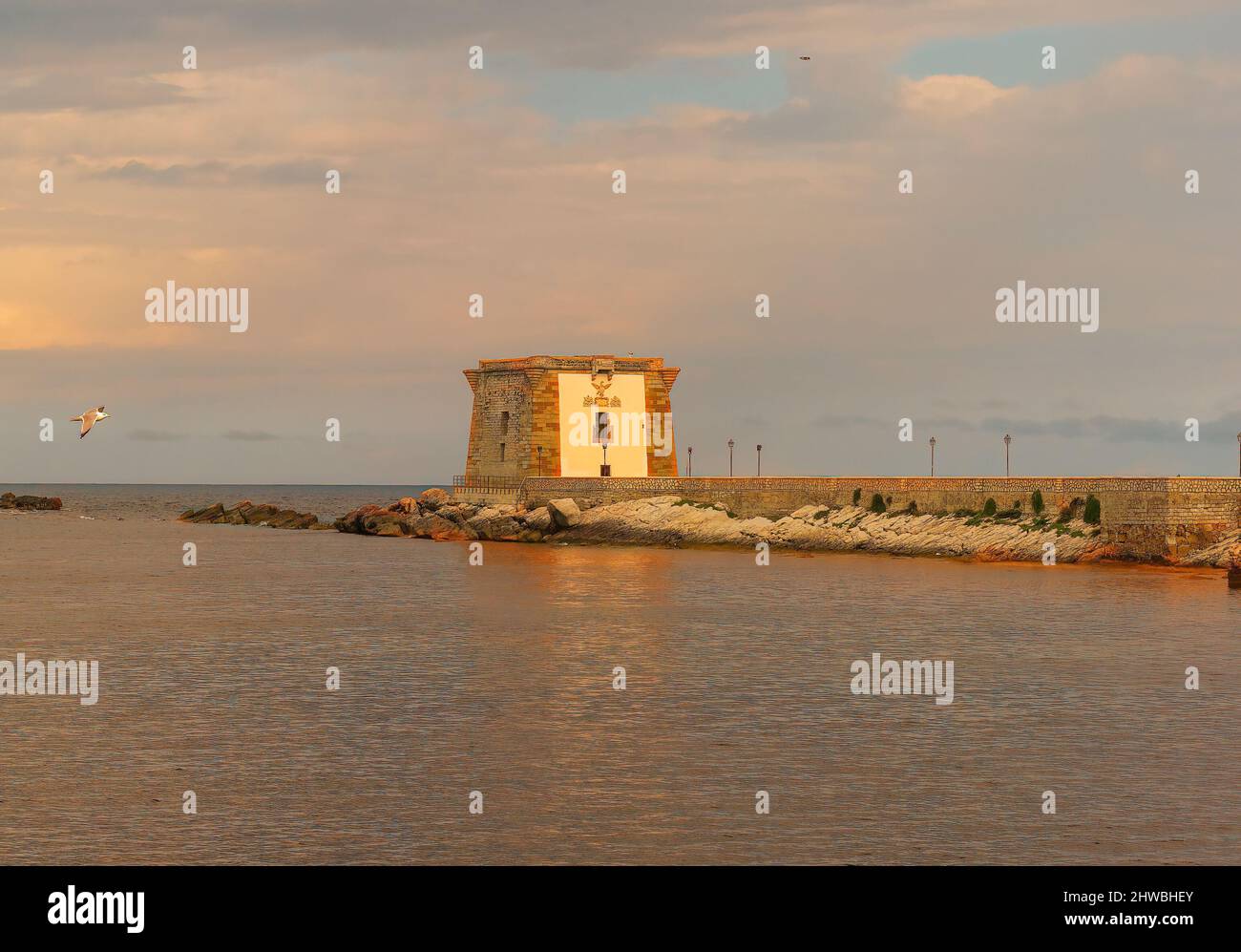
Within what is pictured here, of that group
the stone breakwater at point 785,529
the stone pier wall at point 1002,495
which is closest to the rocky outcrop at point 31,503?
the stone breakwater at point 785,529

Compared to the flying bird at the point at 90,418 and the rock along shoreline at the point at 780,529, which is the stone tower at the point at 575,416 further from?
the flying bird at the point at 90,418

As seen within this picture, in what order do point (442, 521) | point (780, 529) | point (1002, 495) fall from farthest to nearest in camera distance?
point (442, 521) → point (780, 529) → point (1002, 495)

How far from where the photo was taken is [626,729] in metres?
21.4

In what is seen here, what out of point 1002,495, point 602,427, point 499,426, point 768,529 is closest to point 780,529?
point 768,529

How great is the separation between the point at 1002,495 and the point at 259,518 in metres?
63.4

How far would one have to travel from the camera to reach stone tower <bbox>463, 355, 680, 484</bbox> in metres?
73.6

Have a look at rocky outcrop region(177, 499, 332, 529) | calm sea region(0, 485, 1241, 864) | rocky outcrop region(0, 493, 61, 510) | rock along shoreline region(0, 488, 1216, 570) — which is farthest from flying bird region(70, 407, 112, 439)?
rocky outcrop region(0, 493, 61, 510)

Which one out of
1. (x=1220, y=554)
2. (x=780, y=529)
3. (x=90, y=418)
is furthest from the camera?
(x=780, y=529)

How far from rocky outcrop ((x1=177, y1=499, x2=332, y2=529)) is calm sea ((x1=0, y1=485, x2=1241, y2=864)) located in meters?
54.5

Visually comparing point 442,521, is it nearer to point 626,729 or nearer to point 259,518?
point 259,518

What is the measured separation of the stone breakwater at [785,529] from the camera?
180 ft
